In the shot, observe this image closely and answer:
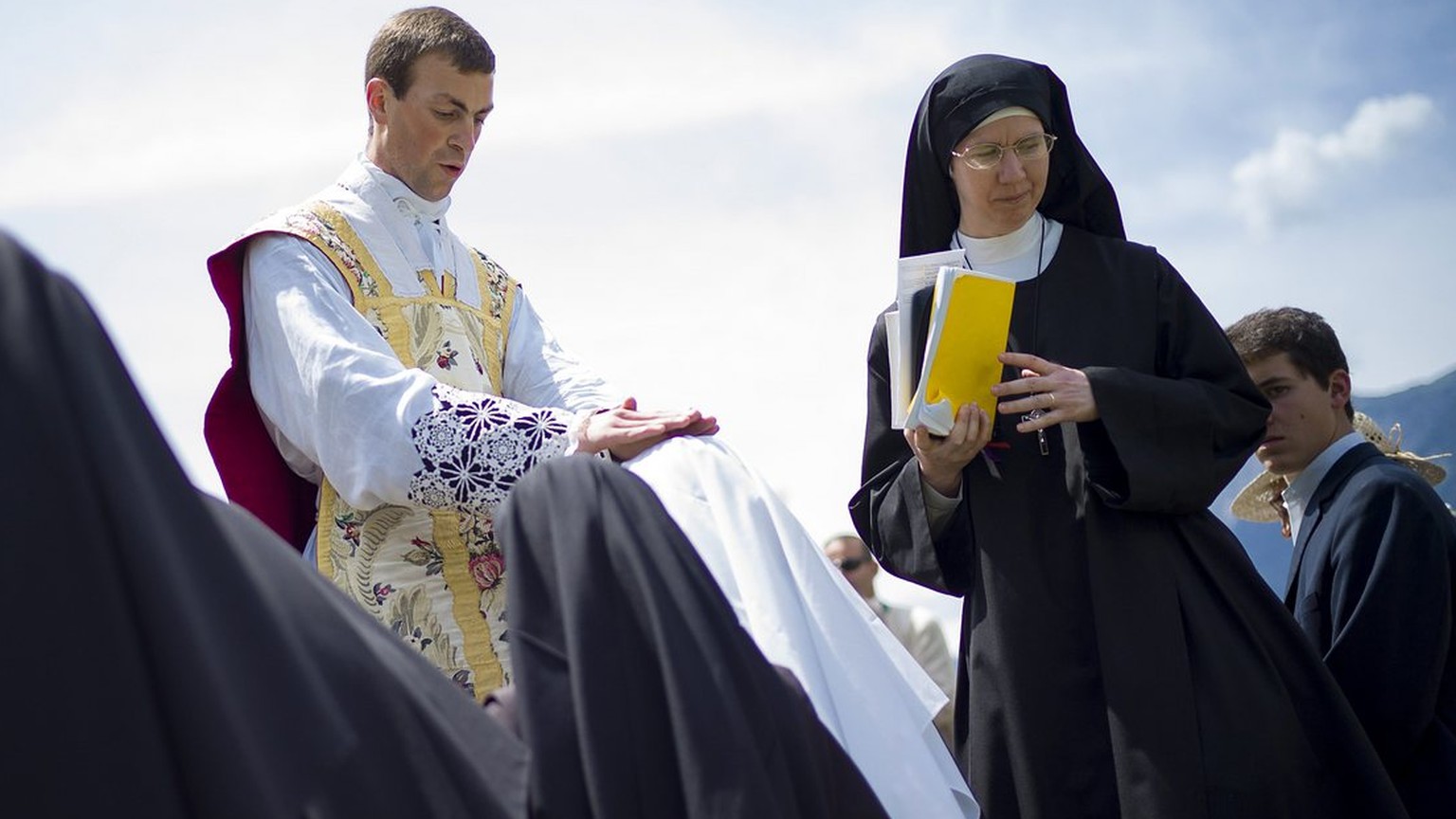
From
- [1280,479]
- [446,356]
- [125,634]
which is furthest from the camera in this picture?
[1280,479]

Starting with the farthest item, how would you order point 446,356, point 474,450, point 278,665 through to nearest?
point 446,356
point 474,450
point 278,665

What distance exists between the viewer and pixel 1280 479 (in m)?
4.94

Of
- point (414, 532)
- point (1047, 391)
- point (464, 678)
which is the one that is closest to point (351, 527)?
point (414, 532)

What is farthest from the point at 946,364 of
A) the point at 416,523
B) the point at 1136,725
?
the point at 416,523

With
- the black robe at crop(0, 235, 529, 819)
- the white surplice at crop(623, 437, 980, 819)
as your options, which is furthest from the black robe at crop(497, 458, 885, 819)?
the black robe at crop(0, 235, 529, 819)

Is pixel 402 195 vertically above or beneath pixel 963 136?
beneath

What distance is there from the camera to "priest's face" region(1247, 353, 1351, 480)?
4582 millimetres

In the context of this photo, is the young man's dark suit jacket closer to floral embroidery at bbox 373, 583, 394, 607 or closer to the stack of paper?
the stack of paper

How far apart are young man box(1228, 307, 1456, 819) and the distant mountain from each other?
2931 mm

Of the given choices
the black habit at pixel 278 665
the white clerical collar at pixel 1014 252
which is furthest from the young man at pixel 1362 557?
the black habit at pixel 278 665

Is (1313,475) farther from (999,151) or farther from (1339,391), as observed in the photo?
(999,151)

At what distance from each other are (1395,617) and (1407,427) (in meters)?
4.10

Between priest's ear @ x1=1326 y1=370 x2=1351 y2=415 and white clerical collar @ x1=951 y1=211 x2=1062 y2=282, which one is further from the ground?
white clerical collar @ x1=951 y1=211 x2=1062 y2=282

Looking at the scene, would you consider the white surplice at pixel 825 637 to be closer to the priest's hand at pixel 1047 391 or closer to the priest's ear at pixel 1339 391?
the priest's hand at pixel 1047 391
